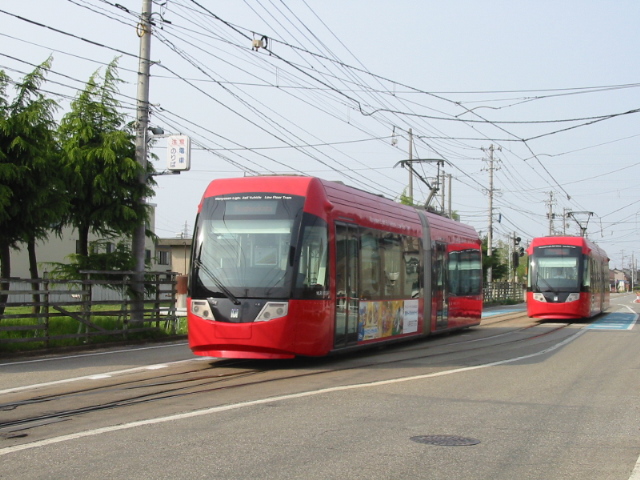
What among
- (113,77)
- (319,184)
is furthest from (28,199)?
(319,184)

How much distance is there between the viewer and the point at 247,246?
43.0ft

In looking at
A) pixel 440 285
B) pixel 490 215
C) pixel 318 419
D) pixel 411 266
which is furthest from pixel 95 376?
pixel 490 215

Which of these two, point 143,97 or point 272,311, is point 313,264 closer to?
point 272,311

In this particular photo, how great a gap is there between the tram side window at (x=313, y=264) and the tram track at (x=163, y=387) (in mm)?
1265

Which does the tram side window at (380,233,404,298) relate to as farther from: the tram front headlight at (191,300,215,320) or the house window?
the house window

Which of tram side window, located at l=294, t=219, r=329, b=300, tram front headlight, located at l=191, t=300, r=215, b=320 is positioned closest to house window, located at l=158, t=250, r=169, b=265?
tram front headlight, located at l=191, t=300, r=215, b=320

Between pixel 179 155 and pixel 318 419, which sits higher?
pixel 179 155

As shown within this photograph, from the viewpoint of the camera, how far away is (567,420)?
29.1ft

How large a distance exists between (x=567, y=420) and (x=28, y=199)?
40.7 feet

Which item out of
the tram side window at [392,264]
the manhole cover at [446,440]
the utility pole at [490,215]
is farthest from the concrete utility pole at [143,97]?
the utility pole at [490,215]

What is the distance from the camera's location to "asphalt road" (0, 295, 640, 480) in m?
6.35

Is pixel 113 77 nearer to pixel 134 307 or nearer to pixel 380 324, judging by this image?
pixel 134 307

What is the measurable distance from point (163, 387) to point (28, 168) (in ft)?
26.3

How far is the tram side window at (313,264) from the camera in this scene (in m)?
12.9
